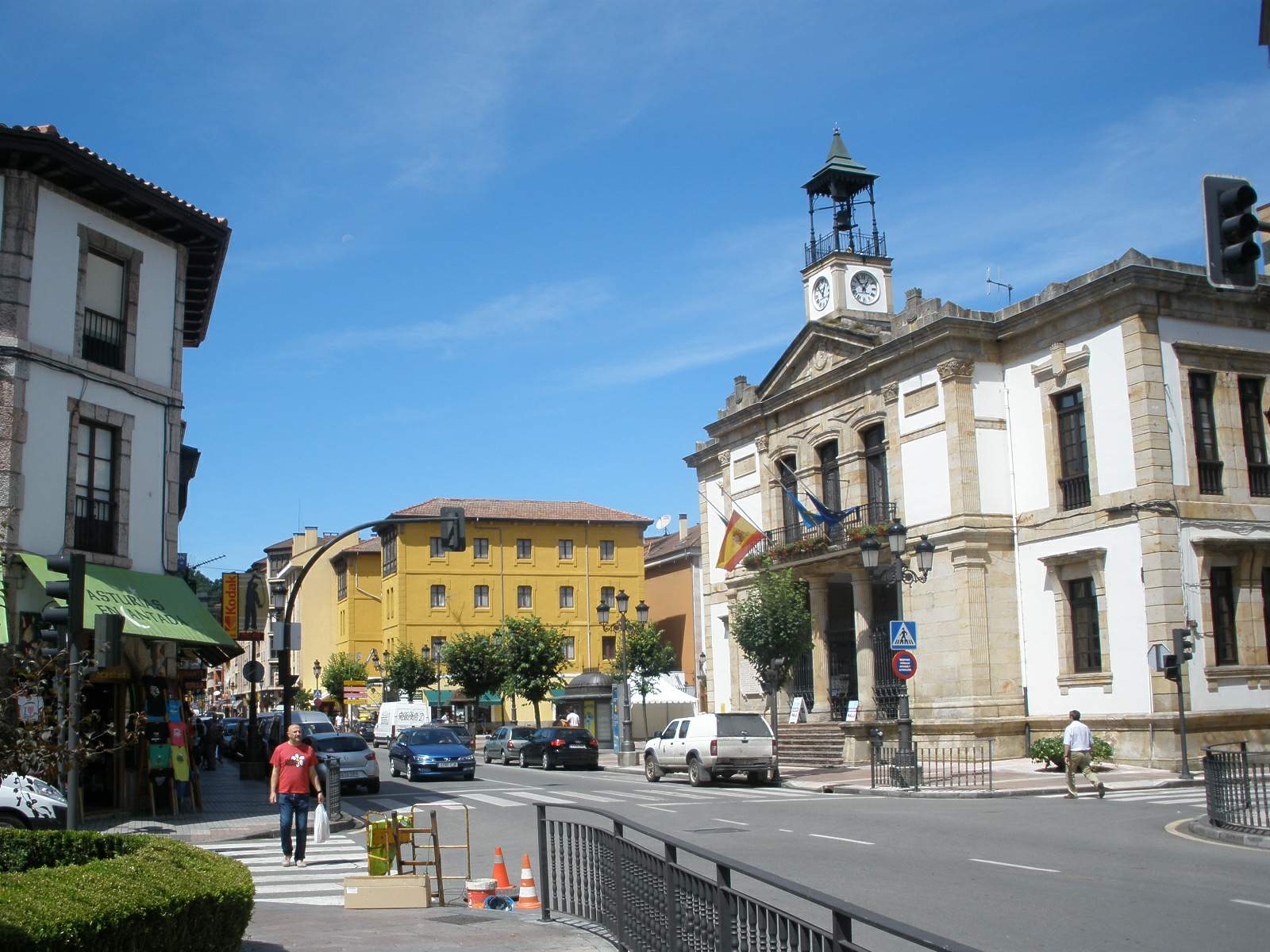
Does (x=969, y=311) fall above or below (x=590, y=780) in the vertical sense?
above

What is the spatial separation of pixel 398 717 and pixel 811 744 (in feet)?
93.5

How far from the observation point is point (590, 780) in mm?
31984

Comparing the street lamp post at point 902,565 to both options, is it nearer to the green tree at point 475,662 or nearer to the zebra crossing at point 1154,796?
the zebra crossing at point 1154,796

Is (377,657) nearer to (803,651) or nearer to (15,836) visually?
(803,651)

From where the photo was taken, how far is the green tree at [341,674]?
7825cm

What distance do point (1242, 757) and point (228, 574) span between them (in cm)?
2696

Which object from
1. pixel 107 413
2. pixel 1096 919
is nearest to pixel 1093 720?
pixel 1096 919

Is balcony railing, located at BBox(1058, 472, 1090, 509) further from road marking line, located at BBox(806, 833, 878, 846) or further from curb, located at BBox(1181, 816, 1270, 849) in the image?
road marking line, located at BBox(806, 833, 878, 846)

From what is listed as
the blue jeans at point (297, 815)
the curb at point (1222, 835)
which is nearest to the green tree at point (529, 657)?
the blue jeans at point (297, 815)

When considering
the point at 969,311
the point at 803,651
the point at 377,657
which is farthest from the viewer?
the point at 377,657

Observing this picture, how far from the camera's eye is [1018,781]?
25.9 metres

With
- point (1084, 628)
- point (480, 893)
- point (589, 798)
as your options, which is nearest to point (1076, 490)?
point (1084, 628)

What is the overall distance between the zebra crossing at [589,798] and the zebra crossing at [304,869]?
18.3ft

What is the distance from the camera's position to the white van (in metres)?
58.5
